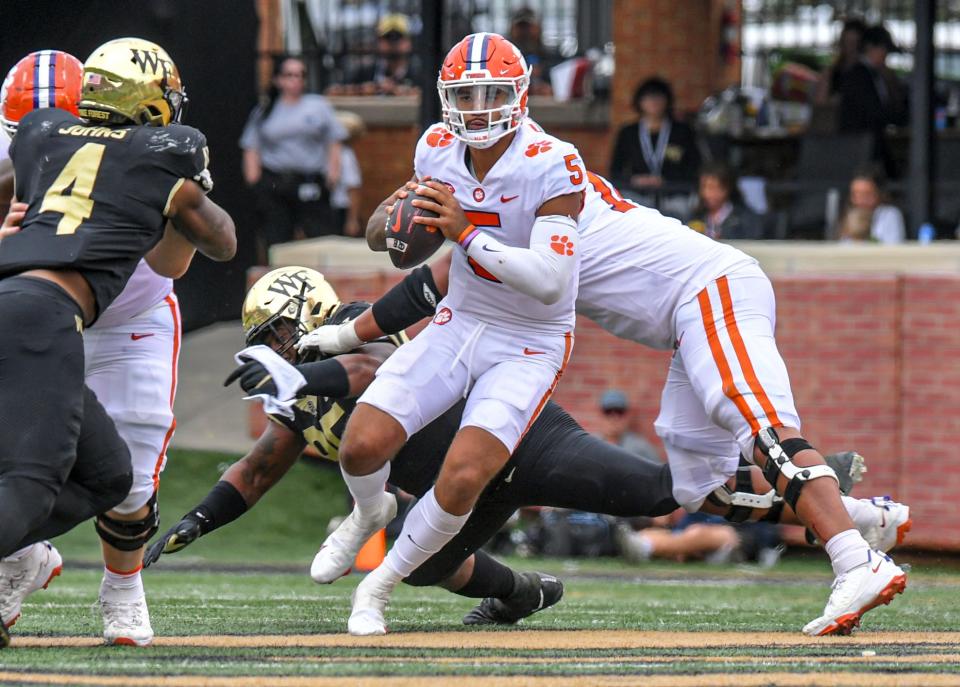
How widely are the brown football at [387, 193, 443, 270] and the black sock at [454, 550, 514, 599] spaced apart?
1.19 m

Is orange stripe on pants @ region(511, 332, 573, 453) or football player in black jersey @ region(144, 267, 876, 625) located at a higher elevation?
orange stripe on pants @ region(511, 332, 573, 453)

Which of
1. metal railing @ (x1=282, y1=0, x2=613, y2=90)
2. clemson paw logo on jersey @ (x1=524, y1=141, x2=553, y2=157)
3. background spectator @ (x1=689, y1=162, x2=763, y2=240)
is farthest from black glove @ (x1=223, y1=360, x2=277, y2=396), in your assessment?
metal railing @ (x1=282, y1=0, x2=613, y2=90)

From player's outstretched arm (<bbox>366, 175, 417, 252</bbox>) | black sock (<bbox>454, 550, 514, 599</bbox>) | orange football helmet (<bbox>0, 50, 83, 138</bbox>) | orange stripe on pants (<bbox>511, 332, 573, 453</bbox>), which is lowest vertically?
black sock (<bbox>454, 550, 514, 599</bbox>)

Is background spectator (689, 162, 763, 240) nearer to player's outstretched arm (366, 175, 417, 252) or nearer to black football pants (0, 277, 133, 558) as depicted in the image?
player's outstretched arm (366, 175, 417, 252)

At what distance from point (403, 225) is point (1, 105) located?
5.08 feet

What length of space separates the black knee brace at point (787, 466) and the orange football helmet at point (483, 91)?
1.31 meters

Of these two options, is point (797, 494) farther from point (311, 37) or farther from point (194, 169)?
point (311, 37)

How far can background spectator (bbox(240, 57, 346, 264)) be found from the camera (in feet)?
41.5

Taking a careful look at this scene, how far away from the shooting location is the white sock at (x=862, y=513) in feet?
19.8

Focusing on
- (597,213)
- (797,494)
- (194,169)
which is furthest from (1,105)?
(797,494)

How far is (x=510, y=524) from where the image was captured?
1053 centimetres

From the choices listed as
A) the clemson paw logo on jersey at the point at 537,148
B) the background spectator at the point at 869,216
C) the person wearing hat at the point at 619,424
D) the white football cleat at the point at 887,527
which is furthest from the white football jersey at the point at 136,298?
the background spectator at the point at 869,216

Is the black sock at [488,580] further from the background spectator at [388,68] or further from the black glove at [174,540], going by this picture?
the background spectator at [388,68]

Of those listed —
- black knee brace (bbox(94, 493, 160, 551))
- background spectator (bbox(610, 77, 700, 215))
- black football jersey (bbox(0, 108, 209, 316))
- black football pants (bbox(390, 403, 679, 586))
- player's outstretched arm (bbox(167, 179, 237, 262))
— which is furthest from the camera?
background spectator (bbox(610, 77, 700, 215))
